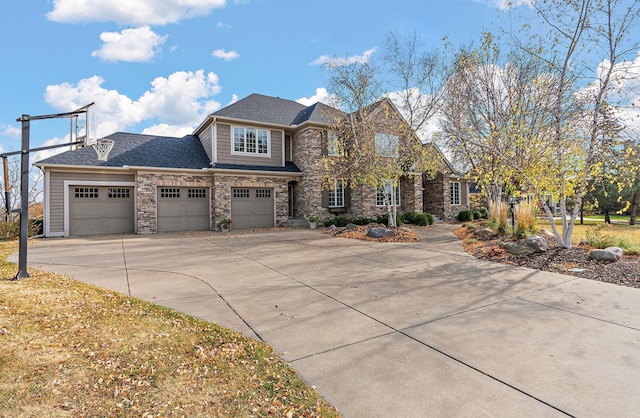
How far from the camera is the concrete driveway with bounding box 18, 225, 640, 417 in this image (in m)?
2.50

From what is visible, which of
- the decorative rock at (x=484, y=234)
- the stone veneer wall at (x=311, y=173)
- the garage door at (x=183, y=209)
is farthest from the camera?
the stone veneer wall at (x=311, y=173)

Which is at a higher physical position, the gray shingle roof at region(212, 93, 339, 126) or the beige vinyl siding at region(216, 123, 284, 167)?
the gray shingle roof at region(212, 93, 339, 126)

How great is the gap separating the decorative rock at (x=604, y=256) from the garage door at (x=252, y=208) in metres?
14.0

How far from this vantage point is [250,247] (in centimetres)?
1033

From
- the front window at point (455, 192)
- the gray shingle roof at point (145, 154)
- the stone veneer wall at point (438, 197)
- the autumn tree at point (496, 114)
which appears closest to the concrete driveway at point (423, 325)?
the autumn tree at point (496, 114)

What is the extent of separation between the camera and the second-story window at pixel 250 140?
1714cm

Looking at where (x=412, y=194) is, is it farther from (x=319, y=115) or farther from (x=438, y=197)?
(x=319, y=115)

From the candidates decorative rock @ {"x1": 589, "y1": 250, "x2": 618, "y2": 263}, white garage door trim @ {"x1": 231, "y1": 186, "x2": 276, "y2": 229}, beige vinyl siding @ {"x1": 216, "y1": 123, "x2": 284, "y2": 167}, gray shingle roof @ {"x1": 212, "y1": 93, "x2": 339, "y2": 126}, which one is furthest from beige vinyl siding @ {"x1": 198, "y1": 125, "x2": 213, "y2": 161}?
decorative rock @ {"x1": 589, "y1": 250, "x2": 618, "y2": 263}

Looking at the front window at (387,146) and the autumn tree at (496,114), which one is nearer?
the autumn tree at (496,114)

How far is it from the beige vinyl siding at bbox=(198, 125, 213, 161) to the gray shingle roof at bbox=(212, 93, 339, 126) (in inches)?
54.2

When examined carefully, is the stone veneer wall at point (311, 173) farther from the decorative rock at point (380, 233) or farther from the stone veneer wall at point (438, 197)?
the stone veneer wall at point (438, 197)

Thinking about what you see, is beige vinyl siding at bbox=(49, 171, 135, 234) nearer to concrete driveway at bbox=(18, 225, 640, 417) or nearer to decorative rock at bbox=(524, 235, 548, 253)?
concrete driveway at bbox=(18, 225, 640, 417)

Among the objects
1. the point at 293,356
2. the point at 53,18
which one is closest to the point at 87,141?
the point at 53,18

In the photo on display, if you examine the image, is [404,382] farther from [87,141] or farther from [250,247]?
[250,247]
